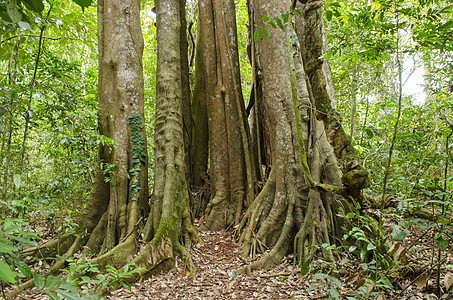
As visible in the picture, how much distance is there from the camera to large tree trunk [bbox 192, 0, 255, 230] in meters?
5.16

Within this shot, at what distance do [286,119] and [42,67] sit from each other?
11.0ft

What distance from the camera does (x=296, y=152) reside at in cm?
427

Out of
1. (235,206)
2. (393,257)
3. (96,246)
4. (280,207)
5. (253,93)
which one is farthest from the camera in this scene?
(253,93)

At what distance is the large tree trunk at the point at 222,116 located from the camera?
16.9 feet

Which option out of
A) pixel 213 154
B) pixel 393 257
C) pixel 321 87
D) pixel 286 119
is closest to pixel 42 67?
pixel 213 154

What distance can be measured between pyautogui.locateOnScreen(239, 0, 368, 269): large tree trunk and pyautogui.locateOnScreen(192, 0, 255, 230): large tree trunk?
2.31 ft

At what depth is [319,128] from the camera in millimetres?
4332

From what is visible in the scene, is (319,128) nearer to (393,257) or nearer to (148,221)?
(393,257)

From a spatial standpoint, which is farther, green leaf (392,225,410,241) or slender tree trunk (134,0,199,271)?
slender tree trunk (134,0,199,271)

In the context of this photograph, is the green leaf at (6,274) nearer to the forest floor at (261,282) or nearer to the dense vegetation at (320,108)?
the dense vegetation at (320,108)

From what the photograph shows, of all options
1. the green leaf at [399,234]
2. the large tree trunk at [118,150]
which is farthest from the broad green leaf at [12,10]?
the large tree trunk at [118,150]

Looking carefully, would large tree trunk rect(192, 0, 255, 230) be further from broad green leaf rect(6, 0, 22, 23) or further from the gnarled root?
broad green leaf rect(6, 0, 22, 23)

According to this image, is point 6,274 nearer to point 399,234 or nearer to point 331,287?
point 331,287

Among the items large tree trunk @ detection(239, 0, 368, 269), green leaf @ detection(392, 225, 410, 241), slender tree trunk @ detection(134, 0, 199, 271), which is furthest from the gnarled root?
green leaf @ detection(392, 225, 410, 241)
